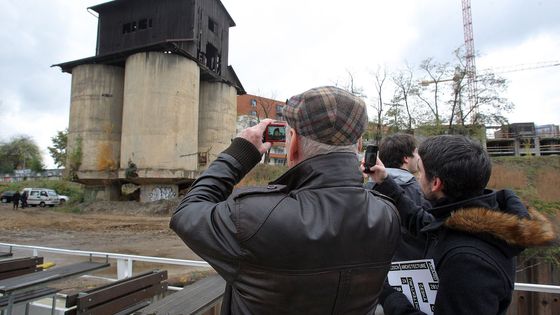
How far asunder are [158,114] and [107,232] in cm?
1096

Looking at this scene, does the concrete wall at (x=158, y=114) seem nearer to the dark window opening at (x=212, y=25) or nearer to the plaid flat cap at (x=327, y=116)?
the dark window opening at (x=212, y=25)

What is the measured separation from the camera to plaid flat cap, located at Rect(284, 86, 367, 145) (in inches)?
57.8

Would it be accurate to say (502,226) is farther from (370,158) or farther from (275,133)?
(275,133)

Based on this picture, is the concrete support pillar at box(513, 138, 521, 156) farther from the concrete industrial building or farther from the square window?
the square window

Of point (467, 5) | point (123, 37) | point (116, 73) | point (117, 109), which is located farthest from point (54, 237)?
point (467, 5)

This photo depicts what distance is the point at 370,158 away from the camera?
7.57ft

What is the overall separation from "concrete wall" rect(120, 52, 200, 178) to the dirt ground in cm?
361

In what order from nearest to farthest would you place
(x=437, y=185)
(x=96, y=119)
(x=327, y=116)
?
(x=327, y=116), (x=437, y=185), (x=96, y=119)

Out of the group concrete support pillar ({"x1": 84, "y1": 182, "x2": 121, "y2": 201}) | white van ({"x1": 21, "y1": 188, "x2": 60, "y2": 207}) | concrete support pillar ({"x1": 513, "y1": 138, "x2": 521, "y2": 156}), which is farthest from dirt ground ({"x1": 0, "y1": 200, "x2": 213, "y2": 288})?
concrete support pillar ({"x1": 513, "y1": 138, "x2": 521, "y2": 156})

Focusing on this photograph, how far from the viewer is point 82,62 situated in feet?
105

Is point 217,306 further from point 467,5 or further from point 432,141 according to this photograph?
point 467,5

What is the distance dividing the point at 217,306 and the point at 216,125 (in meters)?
31.9

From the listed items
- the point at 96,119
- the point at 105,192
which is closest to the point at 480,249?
the point at 96,119

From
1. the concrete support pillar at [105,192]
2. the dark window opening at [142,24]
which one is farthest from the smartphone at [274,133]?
the dark window opening at [142,24]
